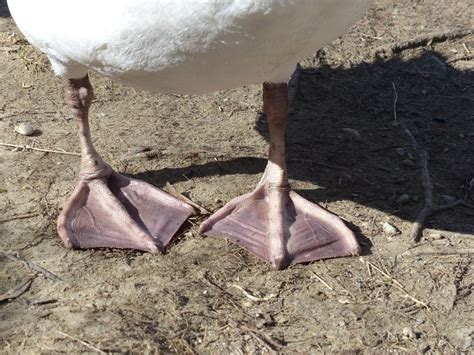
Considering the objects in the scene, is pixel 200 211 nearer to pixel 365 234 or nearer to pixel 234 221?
pixel 234 221

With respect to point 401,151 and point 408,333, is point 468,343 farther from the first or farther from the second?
point 401,151

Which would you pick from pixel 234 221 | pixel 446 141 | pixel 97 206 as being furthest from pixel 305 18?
pixel 446 141

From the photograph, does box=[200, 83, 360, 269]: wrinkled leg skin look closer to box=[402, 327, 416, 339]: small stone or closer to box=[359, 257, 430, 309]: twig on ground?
box=[359, 257, 430, 309]: twig on ground

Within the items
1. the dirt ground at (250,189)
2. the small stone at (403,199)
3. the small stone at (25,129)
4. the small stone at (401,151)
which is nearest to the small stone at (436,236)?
the dirt ground at (250,189)

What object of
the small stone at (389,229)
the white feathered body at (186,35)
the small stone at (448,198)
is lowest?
the small stone at (389,229)

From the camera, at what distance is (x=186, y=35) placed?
8.46ft

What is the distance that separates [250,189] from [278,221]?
466mm

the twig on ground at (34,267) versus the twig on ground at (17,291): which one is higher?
the twig on ground at (34,267)

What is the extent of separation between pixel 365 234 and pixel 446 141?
1.17 m

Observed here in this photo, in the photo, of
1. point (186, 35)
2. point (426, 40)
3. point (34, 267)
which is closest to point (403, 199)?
point (186, 35)

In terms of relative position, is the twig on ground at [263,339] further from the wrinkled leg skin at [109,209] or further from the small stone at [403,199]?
the small stone at [403,199]

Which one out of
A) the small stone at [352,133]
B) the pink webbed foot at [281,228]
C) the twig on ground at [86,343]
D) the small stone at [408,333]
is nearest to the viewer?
the twig on ground at [86,343]

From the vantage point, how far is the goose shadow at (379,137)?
151 inches

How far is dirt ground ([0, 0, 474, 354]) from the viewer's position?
9.32 feet
